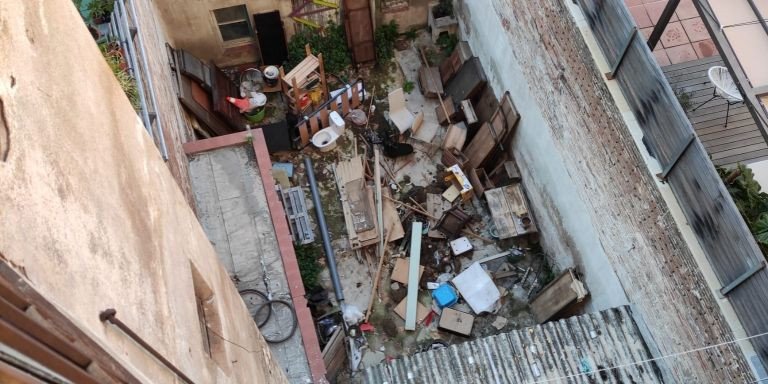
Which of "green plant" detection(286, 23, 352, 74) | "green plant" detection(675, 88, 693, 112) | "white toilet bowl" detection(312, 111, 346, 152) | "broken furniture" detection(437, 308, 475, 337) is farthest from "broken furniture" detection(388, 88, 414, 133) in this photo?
"green plant" detection(675, 88, 693, 112)

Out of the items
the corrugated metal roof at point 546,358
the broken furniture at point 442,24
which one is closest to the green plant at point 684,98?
the corrugated metal roof at point 546,358

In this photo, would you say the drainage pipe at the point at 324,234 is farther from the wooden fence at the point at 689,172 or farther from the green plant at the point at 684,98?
the green plant at the point at 684,98

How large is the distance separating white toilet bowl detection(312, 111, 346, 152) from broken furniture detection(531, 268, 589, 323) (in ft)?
17.7

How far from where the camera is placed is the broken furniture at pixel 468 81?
12391 mm

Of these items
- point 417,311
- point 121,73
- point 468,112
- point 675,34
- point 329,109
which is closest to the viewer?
point 121,73

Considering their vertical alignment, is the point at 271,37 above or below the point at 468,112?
above

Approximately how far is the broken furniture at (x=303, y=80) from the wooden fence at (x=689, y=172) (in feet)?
21.9

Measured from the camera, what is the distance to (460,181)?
38.9ft

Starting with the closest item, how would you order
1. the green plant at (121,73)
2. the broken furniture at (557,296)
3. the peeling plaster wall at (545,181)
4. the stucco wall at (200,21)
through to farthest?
1. the green plant at (121,73)
2. the peeling plaster wall at (545,181)
3. the broken furniture at (557,296)
4. the stucco wall at (200,21)

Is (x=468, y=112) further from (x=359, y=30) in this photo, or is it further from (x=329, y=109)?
Answer: (x=359, y=30)

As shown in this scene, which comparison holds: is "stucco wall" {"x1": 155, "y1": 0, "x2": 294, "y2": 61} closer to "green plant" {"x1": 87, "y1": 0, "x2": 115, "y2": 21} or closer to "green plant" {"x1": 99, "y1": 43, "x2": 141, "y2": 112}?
"green plant" {"x1": 87, "y1": 0, "x2": 115, "y2": 21}

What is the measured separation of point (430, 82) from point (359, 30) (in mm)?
2014

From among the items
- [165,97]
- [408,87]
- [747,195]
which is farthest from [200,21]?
[747,195]

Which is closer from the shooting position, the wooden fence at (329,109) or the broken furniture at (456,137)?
the wooden fence at (329,109)
